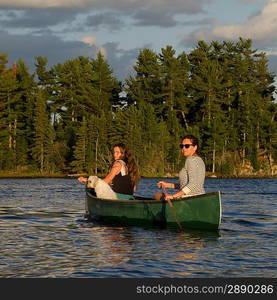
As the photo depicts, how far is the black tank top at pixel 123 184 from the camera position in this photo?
16.6m

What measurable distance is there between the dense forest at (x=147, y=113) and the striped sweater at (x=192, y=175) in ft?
168

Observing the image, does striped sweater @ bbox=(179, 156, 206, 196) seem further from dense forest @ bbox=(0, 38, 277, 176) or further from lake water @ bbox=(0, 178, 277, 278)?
dense forest @ bbox=(0, 38, 277, 176)

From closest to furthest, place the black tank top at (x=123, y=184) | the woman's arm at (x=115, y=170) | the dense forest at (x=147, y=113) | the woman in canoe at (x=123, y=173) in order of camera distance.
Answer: the woman in canoe at (x=123, y=173)
the woman's arm at (x=115, y=170)
the black tank top at (x=123, y=184)
the dense forest at (x=147, y=113)

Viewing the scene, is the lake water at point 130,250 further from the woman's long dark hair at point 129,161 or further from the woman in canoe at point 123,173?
the woman's long dark hair at point 129,161

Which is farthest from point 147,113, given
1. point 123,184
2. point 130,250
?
point 130,250

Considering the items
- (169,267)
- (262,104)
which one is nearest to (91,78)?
(262,104)

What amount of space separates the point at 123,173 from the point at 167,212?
2.37 metres

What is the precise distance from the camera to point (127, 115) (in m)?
68.2

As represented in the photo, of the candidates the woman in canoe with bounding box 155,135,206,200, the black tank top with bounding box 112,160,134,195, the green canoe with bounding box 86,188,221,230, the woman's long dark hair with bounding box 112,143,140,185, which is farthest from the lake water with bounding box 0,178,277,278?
the woman's long dark hair with bounding box 112,143,140,185

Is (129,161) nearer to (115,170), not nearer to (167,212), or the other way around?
(115,170)

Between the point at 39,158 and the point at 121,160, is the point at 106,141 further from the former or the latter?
the point at 121,160

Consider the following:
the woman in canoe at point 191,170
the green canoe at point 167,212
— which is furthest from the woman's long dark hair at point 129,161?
the woman in canoe at point 191,170
